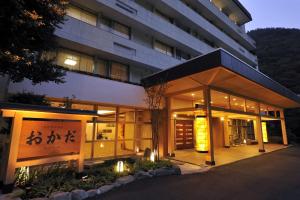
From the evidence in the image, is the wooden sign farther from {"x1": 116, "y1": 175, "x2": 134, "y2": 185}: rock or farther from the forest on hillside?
the forest on hillside

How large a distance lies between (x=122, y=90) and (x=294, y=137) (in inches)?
941

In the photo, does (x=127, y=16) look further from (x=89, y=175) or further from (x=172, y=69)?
(x=89, y=175)

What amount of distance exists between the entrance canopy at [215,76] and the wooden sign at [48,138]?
18.3 feet

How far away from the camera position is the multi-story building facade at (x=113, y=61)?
965 centimetres

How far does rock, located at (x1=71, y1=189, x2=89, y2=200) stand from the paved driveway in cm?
52

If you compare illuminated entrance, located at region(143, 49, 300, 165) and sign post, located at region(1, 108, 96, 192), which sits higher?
illuminated entrance, located at region(143, 49, 300, 165)

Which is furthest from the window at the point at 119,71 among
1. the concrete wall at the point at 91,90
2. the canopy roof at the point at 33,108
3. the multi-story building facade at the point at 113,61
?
the canopy roof at the point at 33,108

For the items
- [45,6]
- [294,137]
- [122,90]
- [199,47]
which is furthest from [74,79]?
[294,137]

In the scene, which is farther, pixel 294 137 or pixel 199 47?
pixel 294 137

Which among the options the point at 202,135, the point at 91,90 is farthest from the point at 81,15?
the point at 202,135

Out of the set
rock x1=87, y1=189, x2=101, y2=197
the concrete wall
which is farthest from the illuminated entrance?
rock x1=87, y1=189, x2=101, y2=197

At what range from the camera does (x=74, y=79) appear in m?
9.12

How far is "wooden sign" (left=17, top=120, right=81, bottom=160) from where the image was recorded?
5184mm

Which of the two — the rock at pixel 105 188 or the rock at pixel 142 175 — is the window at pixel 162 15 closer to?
the rock at pixel 142 175
